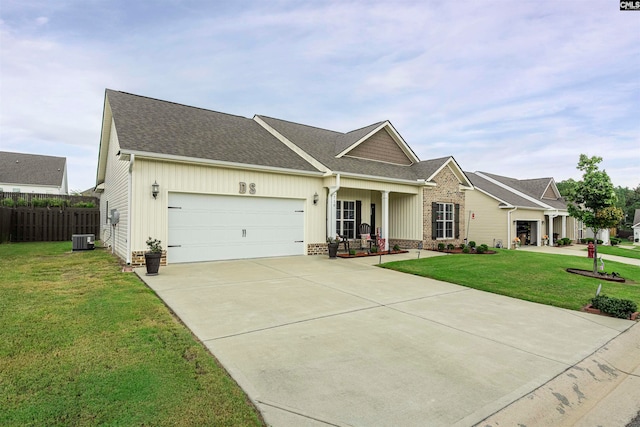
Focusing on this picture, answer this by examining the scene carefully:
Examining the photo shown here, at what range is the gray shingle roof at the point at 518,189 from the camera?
882 inches

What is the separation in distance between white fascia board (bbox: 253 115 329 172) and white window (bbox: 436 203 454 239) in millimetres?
6688

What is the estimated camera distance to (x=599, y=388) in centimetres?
341

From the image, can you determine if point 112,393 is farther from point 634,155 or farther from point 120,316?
point 634,155

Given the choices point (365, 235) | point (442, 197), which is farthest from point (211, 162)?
point (442, 197)

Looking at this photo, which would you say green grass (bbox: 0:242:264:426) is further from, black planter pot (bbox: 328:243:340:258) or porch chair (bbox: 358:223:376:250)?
porch chair (bbox: 358:223:376:250)

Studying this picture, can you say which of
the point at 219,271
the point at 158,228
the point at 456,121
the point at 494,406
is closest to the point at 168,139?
the point at 158,228

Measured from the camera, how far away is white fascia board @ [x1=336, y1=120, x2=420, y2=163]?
47.6 ft

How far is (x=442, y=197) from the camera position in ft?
52.1

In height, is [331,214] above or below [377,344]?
above

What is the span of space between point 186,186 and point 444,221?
11986mm

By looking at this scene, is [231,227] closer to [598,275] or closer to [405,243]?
[405,243]

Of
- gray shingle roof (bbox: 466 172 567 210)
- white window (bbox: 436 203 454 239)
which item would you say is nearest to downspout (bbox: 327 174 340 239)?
white window (bbox: 436 203 454 239)

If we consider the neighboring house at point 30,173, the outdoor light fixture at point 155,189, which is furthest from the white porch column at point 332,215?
the neighboring house at point 30,173

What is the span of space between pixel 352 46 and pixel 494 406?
46.1ft
